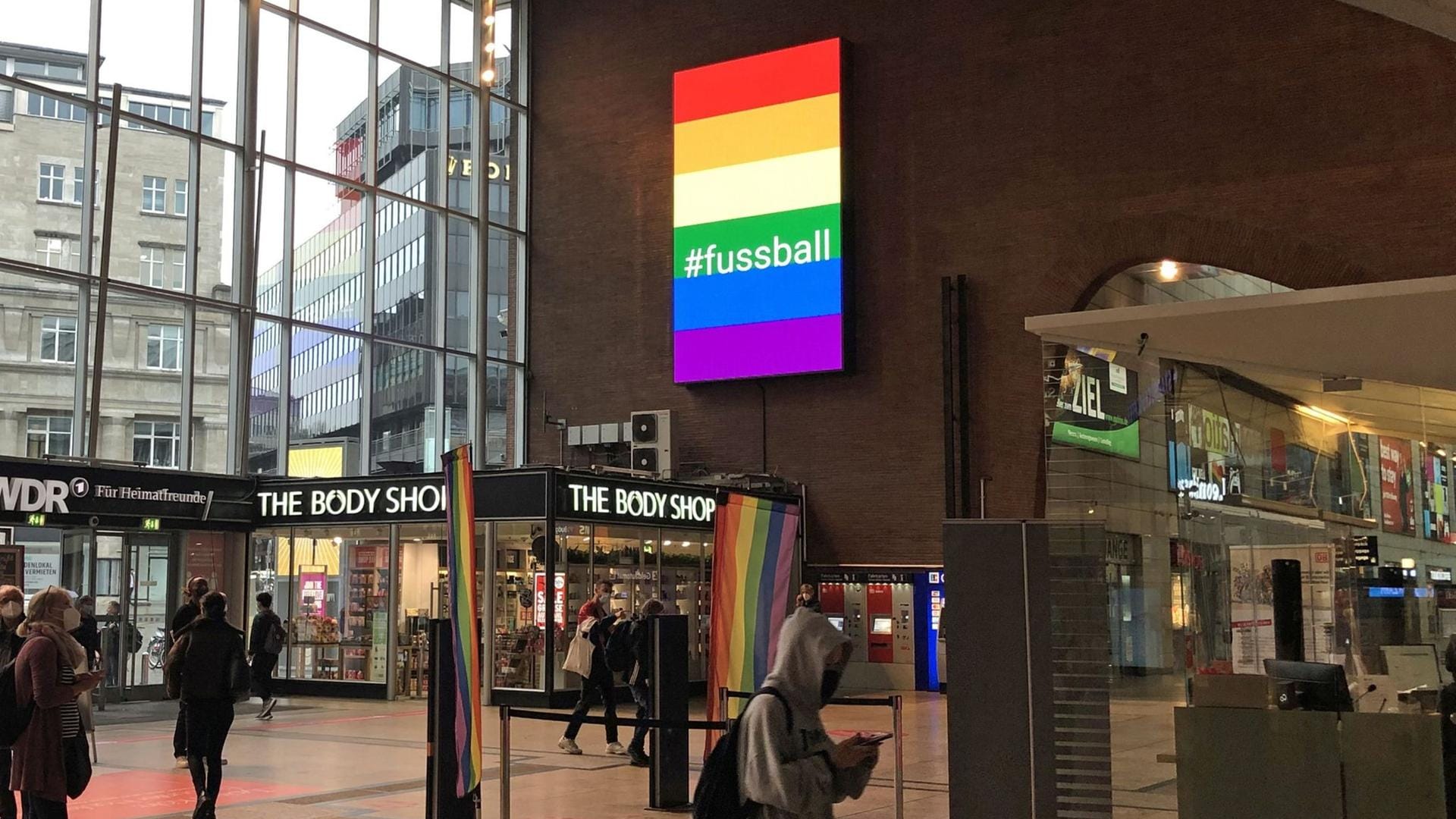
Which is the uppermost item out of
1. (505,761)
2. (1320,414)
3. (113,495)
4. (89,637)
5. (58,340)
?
(58,340)

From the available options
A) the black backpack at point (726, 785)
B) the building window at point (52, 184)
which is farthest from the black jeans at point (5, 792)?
the building window at point (52, 184)

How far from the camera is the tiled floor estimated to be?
657 centimetres

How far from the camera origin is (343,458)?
21.6 meters

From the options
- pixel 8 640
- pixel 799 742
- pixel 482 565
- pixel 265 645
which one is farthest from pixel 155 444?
pixel 799 742

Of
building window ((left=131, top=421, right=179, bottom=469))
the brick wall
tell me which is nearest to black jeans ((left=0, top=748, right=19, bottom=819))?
building window ((left=131, top=421, right=179, bottom=469))

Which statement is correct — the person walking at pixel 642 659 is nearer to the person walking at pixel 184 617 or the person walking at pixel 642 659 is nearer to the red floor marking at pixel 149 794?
the red floor marking at pixel 149 794

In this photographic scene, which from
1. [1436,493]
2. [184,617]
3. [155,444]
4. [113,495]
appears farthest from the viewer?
[155,444]

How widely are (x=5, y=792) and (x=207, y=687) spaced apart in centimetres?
118

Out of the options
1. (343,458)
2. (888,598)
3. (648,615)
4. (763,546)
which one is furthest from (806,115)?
(763,546)

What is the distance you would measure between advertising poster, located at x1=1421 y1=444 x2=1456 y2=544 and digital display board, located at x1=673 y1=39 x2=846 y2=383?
14.1m

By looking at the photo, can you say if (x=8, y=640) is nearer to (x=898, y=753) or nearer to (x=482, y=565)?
(x=898, y=753)

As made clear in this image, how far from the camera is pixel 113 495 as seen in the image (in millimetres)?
17156

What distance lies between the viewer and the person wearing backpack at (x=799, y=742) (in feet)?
13.5

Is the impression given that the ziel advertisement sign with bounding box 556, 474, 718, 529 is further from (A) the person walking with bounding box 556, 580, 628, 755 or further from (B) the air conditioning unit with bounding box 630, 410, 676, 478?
(A) the person walking with bounding box 556, 580, 628, 755
